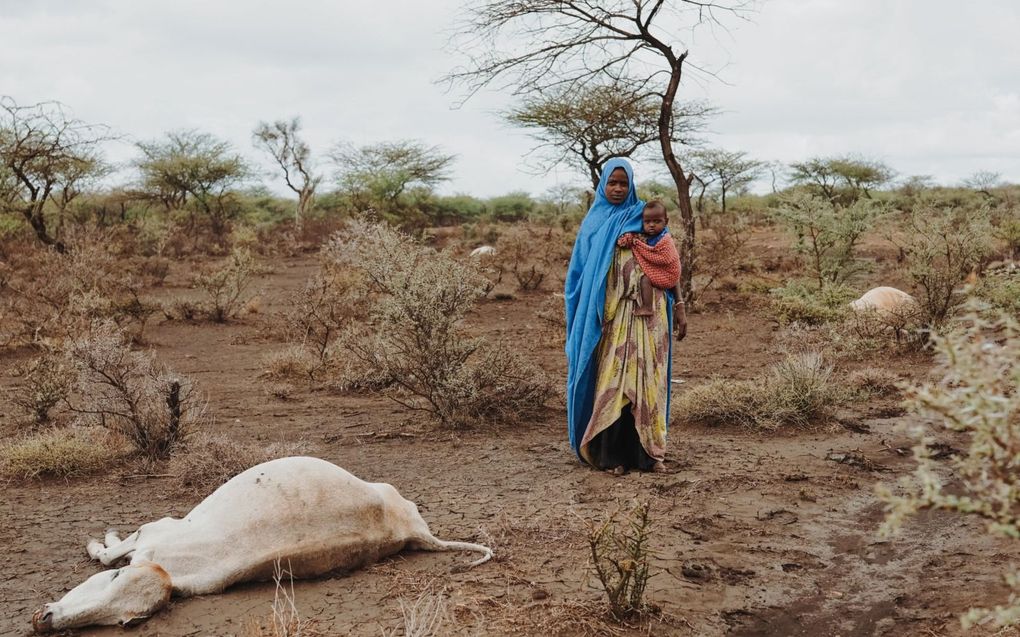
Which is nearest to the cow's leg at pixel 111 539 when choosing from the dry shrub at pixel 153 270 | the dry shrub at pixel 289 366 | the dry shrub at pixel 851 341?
the dry shrub at pixel 289 366

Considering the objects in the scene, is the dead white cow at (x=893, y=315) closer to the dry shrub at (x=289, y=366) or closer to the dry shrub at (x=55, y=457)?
the dry shrub at (x=289, y=366)

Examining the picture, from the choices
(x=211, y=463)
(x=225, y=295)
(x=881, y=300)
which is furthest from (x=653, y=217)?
(x=225, y=295)

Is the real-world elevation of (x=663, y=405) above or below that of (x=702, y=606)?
above

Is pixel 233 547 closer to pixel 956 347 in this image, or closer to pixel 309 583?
pixel 309 583

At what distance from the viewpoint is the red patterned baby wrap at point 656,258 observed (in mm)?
4918

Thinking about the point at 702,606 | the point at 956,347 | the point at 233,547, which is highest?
the point at 956,347

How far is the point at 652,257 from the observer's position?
194 inches


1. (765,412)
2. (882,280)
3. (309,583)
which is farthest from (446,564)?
(882,280)

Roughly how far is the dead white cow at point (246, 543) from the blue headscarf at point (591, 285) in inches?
66.6

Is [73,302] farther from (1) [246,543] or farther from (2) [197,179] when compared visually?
(2) [197,179]

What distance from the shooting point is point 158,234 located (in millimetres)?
20594

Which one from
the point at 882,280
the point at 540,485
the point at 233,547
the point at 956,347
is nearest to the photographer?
the point at 956,347

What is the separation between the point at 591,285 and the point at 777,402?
1.95 meters

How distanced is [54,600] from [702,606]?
7.77 ft
